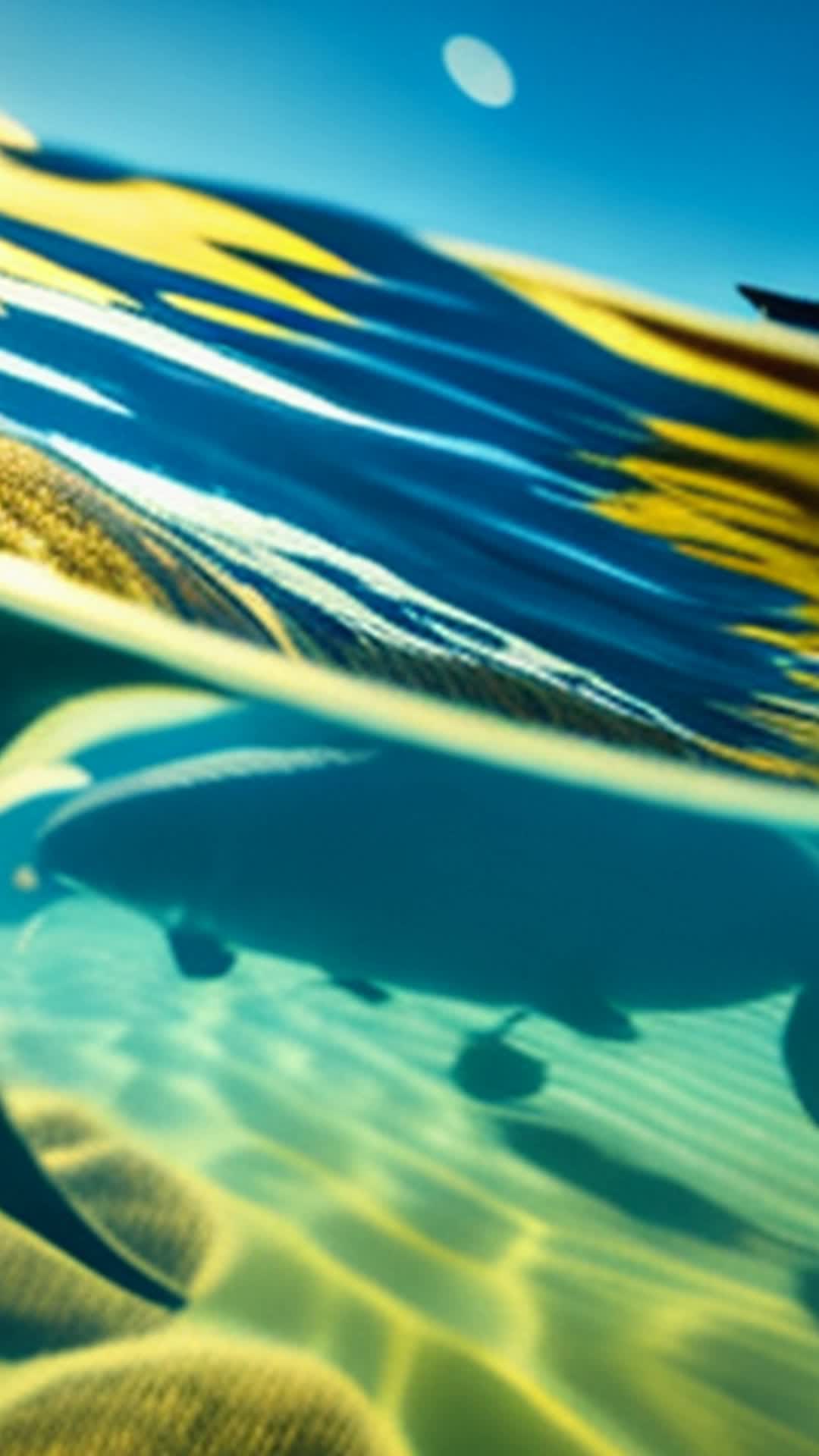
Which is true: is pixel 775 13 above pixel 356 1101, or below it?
above

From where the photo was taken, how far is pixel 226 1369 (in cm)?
371

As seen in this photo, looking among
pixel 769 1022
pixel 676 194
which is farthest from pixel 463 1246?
pixel 769 1022

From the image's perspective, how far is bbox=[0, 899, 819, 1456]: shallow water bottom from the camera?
14.5 feet

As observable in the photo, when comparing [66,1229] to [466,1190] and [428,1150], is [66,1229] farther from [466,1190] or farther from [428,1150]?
[428,1150]

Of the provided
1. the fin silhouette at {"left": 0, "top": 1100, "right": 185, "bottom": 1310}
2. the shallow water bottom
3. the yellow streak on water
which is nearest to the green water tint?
the shallow water bottom

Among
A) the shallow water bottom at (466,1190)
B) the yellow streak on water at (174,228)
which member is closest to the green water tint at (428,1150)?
the shallow water bottom at (466,1190)

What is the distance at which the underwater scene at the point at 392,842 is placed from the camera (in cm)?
312

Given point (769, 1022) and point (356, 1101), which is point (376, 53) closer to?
point (356, 1101)

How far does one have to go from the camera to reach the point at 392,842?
35.1 feet

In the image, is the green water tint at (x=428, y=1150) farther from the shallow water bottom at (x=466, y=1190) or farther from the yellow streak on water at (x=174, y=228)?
the yellow streak on water at (x=174, y=228)

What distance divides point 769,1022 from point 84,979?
7600mm

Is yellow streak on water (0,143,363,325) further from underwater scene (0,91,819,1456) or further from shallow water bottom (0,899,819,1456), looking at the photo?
shallow water bottom (0,899,819,1456)

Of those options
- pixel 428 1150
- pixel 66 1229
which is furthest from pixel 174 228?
pixel 428 1150

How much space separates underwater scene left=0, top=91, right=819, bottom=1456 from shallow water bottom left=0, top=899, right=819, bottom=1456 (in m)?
0.04
